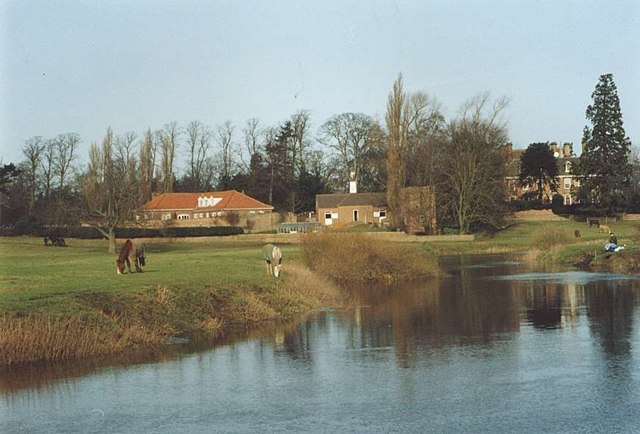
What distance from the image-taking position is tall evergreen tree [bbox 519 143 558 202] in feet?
322

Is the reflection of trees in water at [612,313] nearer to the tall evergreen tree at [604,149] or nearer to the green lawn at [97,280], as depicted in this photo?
the green lawn at [97,280]

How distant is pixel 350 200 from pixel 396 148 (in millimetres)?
16309

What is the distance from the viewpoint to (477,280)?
41.2m

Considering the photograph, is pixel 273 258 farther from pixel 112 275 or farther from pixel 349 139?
pixel 349 139

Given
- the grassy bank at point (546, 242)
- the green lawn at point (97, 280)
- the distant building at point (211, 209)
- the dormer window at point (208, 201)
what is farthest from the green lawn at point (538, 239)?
the dormer window at point (208, 201)

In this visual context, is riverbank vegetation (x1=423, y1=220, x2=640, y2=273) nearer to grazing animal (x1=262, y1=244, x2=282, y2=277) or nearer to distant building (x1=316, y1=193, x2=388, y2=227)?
distant building (x1=316, y1=193, x2=388, y2=227)

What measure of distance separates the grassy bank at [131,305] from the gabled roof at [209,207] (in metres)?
59.3

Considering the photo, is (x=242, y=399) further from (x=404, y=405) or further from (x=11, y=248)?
(x=11, y=248)

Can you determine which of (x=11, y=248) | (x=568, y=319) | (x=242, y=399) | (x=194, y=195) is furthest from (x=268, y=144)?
(x=242, y=399)

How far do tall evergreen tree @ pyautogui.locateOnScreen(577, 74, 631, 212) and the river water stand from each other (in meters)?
58.7

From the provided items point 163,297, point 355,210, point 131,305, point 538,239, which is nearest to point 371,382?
point 131,305

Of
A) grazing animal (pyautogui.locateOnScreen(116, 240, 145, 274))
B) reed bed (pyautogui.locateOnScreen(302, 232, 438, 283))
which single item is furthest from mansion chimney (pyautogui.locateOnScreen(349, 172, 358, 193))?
grazing animal (pyautogui.locateOnScreen(116, 240, 145, 274))

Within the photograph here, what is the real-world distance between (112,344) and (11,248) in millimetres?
41782

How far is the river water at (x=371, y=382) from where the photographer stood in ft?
48.1
